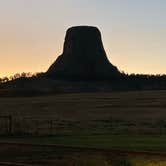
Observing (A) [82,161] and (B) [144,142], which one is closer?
(A) [82,161]

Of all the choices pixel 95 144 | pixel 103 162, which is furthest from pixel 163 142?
pixel 103 162

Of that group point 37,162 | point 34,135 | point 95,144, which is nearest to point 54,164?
point 37,162

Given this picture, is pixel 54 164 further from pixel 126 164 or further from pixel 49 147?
pixel 49 147

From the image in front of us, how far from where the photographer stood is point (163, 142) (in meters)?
31.3

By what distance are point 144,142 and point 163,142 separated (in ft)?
3.06

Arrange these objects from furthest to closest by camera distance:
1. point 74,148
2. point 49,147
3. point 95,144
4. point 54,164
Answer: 1. point 95,144
2. point 49,147
3. point 74,148
4. point 54,164

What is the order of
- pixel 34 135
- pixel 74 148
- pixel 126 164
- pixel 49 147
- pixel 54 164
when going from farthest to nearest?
pixel 34 135, pixel 49 147, pixel 74 148, pixel 54 164, pixel 126 164

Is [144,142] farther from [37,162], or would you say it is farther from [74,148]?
[37,162]

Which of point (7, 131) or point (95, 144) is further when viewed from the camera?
point (7, 131)

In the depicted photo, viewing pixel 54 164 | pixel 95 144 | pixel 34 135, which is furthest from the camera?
pixel 34 135

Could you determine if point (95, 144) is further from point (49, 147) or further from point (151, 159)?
point (151, 159)

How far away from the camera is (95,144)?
30.8 metres

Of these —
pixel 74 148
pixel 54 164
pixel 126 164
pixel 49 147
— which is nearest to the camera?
pixel 126 164

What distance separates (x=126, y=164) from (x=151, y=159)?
1.48 m
